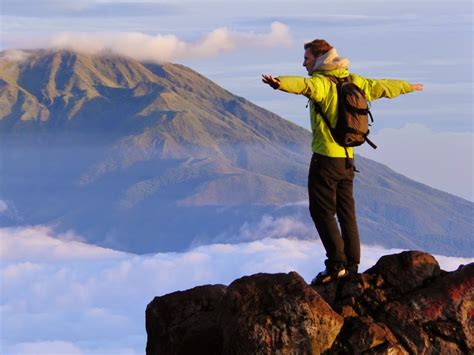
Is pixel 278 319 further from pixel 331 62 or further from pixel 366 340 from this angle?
pixel 331 62

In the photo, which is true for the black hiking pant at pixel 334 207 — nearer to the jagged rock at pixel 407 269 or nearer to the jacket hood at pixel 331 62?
the jagged rock at pixel 407 269

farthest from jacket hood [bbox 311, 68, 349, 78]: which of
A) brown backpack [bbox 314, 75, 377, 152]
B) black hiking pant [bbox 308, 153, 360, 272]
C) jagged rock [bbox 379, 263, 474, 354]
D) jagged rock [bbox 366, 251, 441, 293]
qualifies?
jagged rock [bbox 379, 263, 474, 354]

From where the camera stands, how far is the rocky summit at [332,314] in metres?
14.8

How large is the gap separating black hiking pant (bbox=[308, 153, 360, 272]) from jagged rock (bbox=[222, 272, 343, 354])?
1367 mm

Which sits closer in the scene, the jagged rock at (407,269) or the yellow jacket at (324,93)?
the yellow jacket at (324,93)

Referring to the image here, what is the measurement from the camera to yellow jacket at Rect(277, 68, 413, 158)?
15.6 metres

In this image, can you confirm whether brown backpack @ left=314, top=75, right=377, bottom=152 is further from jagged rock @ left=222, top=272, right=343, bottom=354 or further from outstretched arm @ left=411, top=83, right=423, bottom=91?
jagged rock @ left=222, top=272, right=343, bottom=354

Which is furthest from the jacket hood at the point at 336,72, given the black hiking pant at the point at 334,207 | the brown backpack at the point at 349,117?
the black hiking pant at the point at 334,207

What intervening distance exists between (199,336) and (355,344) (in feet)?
7.87

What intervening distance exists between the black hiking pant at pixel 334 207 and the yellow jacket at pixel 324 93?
158mm

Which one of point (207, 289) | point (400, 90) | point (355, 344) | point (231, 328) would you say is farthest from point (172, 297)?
point (400, 90)

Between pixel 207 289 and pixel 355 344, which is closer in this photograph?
pixel 355 344

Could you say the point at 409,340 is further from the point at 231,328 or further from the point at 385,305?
the point at 231,328

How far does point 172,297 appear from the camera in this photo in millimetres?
17094
